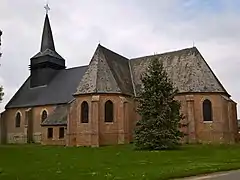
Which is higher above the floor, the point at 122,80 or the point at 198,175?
the point at 122,80

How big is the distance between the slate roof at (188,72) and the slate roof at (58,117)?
32.7 feet

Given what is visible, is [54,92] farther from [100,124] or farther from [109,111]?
[100,124]

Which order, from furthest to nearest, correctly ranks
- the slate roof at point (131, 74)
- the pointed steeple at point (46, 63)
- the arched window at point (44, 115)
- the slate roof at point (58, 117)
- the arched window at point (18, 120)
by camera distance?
the pointed steeple at point (46, 63), the arched window at point (18, 120), the arched window at point (44, 115), the slate roof at point (58, 117), the slate roof at point (131, 74)

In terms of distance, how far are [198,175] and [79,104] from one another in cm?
2638

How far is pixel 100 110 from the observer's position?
3884 centimetres

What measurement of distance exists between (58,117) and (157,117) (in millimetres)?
18799

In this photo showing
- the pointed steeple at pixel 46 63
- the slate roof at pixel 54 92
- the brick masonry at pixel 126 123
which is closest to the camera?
the brick masonry at pixel 126 123

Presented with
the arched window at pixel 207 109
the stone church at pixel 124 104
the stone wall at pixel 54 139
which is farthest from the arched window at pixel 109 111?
the arched window at pixel 207 109

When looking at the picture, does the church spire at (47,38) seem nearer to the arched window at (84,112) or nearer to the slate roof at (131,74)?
the slate roof at (131,74)

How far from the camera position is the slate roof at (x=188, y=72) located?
40281mm

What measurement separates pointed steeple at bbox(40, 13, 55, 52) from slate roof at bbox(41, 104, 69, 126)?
12.0 m

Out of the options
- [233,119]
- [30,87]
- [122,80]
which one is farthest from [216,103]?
[30,87]

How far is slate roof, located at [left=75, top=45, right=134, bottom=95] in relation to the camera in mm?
39719

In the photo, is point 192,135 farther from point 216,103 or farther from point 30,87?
point 30,87
